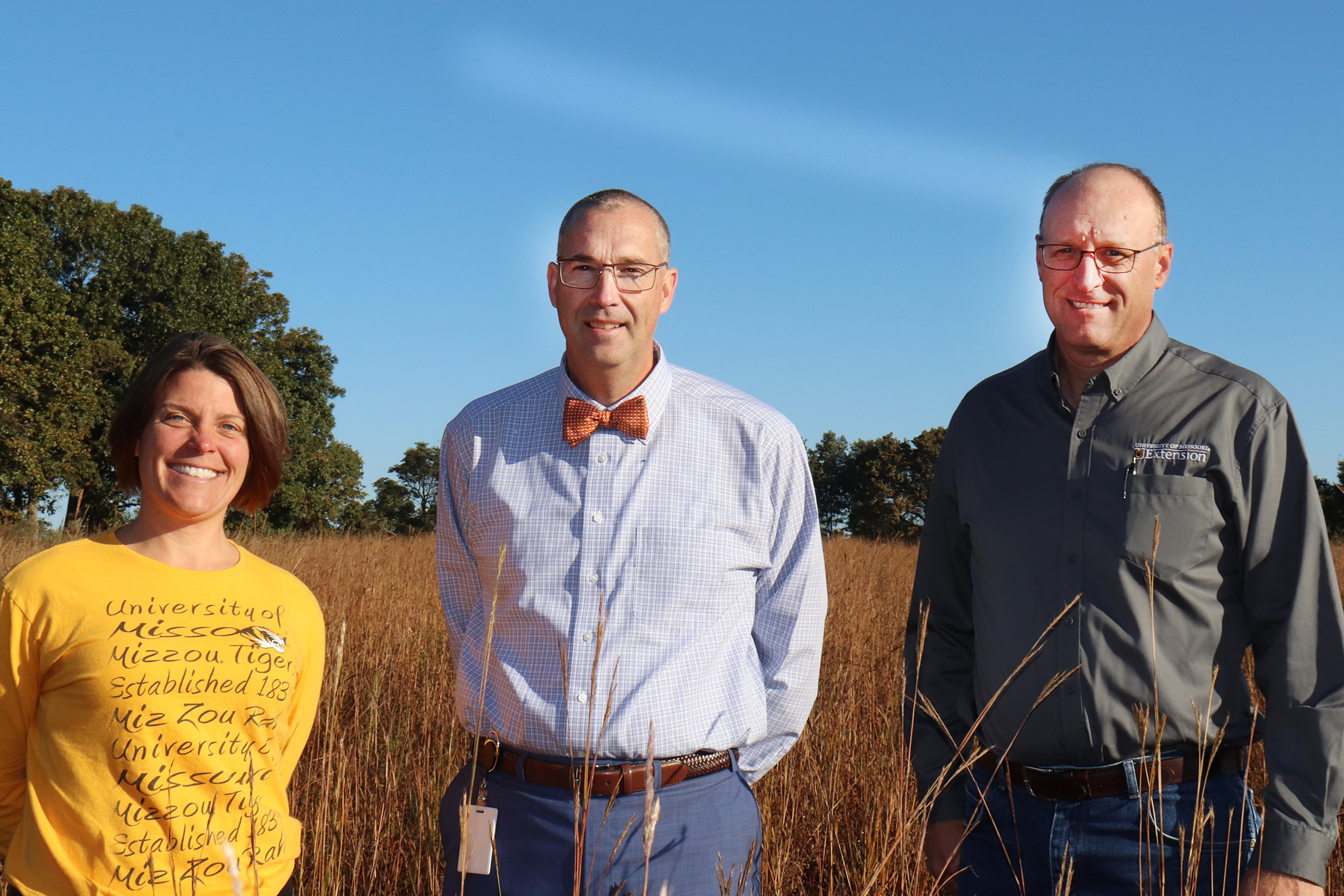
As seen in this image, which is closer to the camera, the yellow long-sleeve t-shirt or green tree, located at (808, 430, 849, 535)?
the yellow long-sleeve t-shirt

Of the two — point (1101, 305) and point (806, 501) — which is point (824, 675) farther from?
point (1101, 305)

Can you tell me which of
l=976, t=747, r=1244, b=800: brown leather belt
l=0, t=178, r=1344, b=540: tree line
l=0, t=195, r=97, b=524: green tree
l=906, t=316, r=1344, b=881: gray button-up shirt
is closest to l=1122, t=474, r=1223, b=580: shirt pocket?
l=906, t=316, r=1344, b=881: gray button-up shirt

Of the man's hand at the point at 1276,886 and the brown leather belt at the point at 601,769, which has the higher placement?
the brown leather belt at the point at 601,769

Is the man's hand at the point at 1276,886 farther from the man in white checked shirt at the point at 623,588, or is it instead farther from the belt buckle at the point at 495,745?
the belt buckle at the point at 495,745

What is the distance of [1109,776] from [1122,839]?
0.37 ft

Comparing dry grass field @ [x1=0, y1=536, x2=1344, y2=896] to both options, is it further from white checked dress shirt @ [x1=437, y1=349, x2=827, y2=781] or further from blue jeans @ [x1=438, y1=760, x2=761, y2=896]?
white checked dress shirt @ [x1=437, y1=349, x2=827, y2=781]

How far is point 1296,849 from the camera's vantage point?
1636 millimetres

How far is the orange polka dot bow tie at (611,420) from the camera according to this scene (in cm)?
201

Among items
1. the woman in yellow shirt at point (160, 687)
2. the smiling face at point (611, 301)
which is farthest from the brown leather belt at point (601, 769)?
the smiling face at point (611, 301)

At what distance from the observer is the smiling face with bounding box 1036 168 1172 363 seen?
1.87 metres

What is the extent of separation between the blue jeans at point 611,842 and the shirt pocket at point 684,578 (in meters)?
0.31

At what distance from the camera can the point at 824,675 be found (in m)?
4.70

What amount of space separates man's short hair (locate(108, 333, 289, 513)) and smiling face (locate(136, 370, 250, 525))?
0.6 inches

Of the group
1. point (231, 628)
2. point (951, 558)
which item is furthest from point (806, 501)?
point (231, 628)
